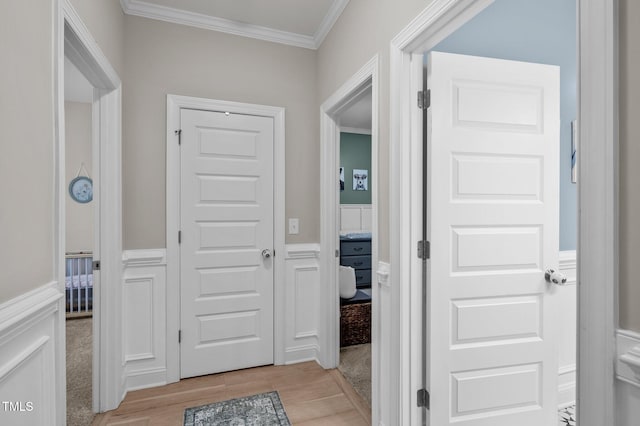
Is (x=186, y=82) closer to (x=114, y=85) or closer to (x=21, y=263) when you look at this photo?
(x=114, y=85)

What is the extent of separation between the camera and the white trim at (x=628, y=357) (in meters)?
0.74

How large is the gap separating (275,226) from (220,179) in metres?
0.57

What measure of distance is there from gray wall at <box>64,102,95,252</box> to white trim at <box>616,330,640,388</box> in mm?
5145

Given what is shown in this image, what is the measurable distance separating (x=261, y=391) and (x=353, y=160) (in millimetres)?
3946

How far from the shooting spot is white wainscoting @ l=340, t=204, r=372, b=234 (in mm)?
5332

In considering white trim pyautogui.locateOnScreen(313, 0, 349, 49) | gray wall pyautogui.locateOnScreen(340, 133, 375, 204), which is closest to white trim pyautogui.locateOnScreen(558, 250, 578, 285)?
white trim pyautogui.locateOnScreen(313, 0, 349, 49)

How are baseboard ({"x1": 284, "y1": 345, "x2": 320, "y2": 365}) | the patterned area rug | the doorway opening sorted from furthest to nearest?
the doorway opening, baseboard ({"x1": 284, "y1": 345, "x2": 320, "y2": 365}), the patterned area rug

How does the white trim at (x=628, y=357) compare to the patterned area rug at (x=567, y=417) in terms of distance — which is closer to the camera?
the white trim at (x=628, y=357)

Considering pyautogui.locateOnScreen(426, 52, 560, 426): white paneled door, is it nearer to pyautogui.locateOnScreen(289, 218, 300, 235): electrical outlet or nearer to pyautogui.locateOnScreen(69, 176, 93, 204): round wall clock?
pyautogui.locateOnScreen(289, 218, 300, 235): electrical outlet

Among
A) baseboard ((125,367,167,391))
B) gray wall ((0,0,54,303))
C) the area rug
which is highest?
gray wall ((0,0,54,303))

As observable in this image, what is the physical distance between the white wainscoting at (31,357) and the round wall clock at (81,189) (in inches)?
145

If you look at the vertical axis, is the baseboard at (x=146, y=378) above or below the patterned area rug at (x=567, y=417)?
above

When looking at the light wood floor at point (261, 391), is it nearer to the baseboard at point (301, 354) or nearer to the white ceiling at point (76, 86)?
the baseboard at point (301, 354)

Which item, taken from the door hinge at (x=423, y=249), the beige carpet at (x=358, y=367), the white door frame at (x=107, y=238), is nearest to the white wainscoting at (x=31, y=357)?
the white door frame at (x=107, y=238)
